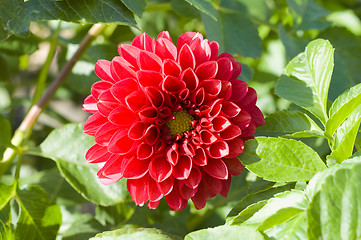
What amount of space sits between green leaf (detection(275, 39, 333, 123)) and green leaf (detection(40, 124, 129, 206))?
289 millimetres

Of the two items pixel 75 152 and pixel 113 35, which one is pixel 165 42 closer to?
pixel 75 152

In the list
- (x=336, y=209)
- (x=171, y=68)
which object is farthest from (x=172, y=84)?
(x=336, y=209)

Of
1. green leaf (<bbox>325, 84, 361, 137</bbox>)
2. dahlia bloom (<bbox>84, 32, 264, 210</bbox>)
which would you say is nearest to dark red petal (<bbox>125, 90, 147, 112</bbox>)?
dahlia bloom (<bbox>84, 32, 264, 210</bbox>)

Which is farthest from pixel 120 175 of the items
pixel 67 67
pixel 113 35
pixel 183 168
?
pixel 113 35

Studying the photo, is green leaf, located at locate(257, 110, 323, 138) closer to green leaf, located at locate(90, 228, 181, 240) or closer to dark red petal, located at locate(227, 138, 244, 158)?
dark red petal, located at locate(227, 138, 244, 158)

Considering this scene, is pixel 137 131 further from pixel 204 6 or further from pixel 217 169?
pixel 204 6

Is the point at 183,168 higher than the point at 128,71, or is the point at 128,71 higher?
the point at 128,71

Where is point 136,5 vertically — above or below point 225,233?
above

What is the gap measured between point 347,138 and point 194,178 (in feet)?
0.61

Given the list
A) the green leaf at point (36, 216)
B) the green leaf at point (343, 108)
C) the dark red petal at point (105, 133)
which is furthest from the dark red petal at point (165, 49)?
the green leaf at point (36, 216)

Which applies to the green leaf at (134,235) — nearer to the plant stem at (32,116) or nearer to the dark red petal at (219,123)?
the dark red petal at (219,123)

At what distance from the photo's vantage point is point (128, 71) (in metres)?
0.51

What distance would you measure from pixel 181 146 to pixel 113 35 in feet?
1.84

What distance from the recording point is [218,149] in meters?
0.50
